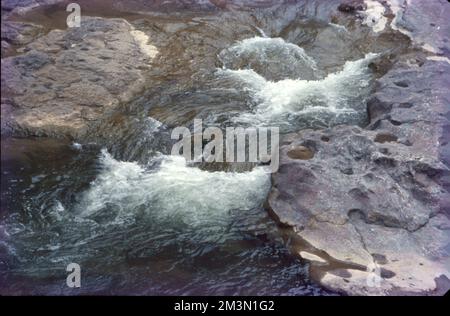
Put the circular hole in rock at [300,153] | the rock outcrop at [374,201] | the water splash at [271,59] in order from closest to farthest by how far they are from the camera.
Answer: the rock outcrop at [374,201], the circular hole in rock at [300,153], the water splash at [271,59]

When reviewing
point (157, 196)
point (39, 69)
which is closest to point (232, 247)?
point (157, 196)

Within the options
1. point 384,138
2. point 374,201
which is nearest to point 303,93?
point 384,138

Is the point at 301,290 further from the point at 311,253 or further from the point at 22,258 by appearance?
the point at 22,258

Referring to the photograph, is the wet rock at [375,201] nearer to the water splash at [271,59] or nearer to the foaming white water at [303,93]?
the foaming white water at [303,93]

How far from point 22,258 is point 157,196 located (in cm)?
173

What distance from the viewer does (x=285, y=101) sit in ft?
26.7

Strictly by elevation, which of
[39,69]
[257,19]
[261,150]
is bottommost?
[261,150]

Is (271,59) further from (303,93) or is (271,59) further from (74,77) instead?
(74,77)

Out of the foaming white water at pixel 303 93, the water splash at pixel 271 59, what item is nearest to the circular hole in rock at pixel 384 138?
the foaming white water at pixel 303 93

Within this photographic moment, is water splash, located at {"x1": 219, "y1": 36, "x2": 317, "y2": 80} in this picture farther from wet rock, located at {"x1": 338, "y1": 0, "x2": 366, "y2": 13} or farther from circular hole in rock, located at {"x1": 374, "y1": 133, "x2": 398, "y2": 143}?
circular hole in rock, located at {"x1": 374, "y1": 133, "x2": 398, "y2": 143}

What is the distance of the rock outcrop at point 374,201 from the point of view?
498 centimetres

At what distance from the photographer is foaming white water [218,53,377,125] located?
25.8ft

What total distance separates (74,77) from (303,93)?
3832mm

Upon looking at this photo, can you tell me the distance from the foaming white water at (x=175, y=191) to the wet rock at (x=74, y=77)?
1.10m
